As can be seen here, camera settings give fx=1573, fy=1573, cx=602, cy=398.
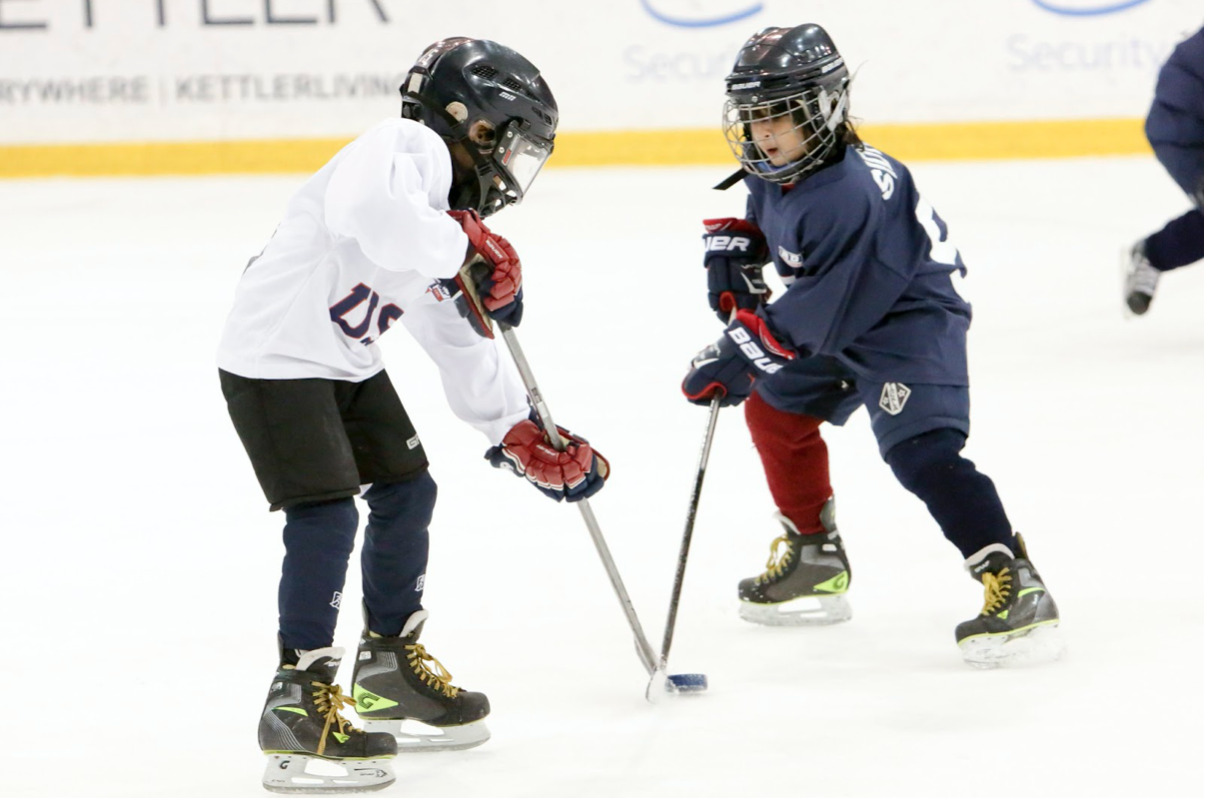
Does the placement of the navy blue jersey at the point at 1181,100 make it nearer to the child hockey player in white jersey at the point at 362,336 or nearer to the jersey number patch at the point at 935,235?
the jersey number patch at the point at 935,235

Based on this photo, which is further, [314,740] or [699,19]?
[699,19]

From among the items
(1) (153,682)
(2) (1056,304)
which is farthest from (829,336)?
(2) (1056,304)

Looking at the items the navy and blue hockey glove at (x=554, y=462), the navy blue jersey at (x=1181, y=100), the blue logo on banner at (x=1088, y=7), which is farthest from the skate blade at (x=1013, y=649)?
the blue logo on banner at (x=1088, y=7)

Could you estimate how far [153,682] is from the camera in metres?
2.26

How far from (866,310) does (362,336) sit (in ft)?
2.64

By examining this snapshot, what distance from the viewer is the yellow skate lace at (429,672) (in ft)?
6.89

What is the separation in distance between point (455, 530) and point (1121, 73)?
6.27 meters

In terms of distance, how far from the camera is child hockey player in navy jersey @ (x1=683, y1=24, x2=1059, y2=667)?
230 cm

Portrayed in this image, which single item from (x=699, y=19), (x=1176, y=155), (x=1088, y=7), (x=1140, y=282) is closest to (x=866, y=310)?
(x=1140, y=282)

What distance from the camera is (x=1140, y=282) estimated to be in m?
4.63

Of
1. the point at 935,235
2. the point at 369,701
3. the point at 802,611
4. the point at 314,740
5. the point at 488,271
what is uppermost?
the point at 488,271

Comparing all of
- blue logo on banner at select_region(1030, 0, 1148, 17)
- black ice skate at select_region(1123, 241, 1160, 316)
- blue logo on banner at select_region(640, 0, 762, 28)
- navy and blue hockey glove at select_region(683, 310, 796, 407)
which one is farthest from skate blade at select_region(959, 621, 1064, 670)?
blue logo on banner at select_region(1030, 0, 1148, 17)

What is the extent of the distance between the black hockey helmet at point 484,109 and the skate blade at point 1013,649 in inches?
37.3

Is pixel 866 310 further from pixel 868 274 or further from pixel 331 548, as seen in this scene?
pixel 331 548
